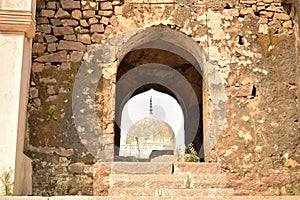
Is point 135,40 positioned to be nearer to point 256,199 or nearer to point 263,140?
point 263,140

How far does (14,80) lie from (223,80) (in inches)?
133

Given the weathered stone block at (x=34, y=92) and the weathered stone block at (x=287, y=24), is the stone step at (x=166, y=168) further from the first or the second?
the weathered stone block at (x=287, y=24)

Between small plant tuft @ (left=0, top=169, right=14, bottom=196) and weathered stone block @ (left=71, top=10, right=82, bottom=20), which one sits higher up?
weathered stone block @ (left=71, top=10, right=82, bottom=20)

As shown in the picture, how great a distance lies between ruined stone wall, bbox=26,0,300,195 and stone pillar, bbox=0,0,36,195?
5.58ft

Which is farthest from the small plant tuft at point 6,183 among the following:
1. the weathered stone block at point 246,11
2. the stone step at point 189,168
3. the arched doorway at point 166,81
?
the arched doorway at point 166,81

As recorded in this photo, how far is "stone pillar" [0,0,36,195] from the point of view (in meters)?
4.12

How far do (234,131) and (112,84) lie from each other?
75.9 inches

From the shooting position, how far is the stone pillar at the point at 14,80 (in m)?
4.12

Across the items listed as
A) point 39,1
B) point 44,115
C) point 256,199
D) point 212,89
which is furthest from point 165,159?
point 256,199

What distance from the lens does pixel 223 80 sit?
21.8ft

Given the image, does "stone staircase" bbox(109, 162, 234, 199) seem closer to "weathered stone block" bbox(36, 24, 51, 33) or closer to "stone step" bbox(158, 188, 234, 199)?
"stone step" bbox(158, 188, 234, 199)

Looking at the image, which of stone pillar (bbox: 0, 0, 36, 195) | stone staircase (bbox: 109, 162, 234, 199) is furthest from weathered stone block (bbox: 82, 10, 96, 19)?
stone staircase (bbox: 109, 162, 234, 199)

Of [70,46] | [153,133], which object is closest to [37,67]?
[70,46]

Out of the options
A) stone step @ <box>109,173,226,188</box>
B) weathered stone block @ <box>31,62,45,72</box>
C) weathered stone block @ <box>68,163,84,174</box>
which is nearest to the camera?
stone step @ <box>109,173,226,188</box>
